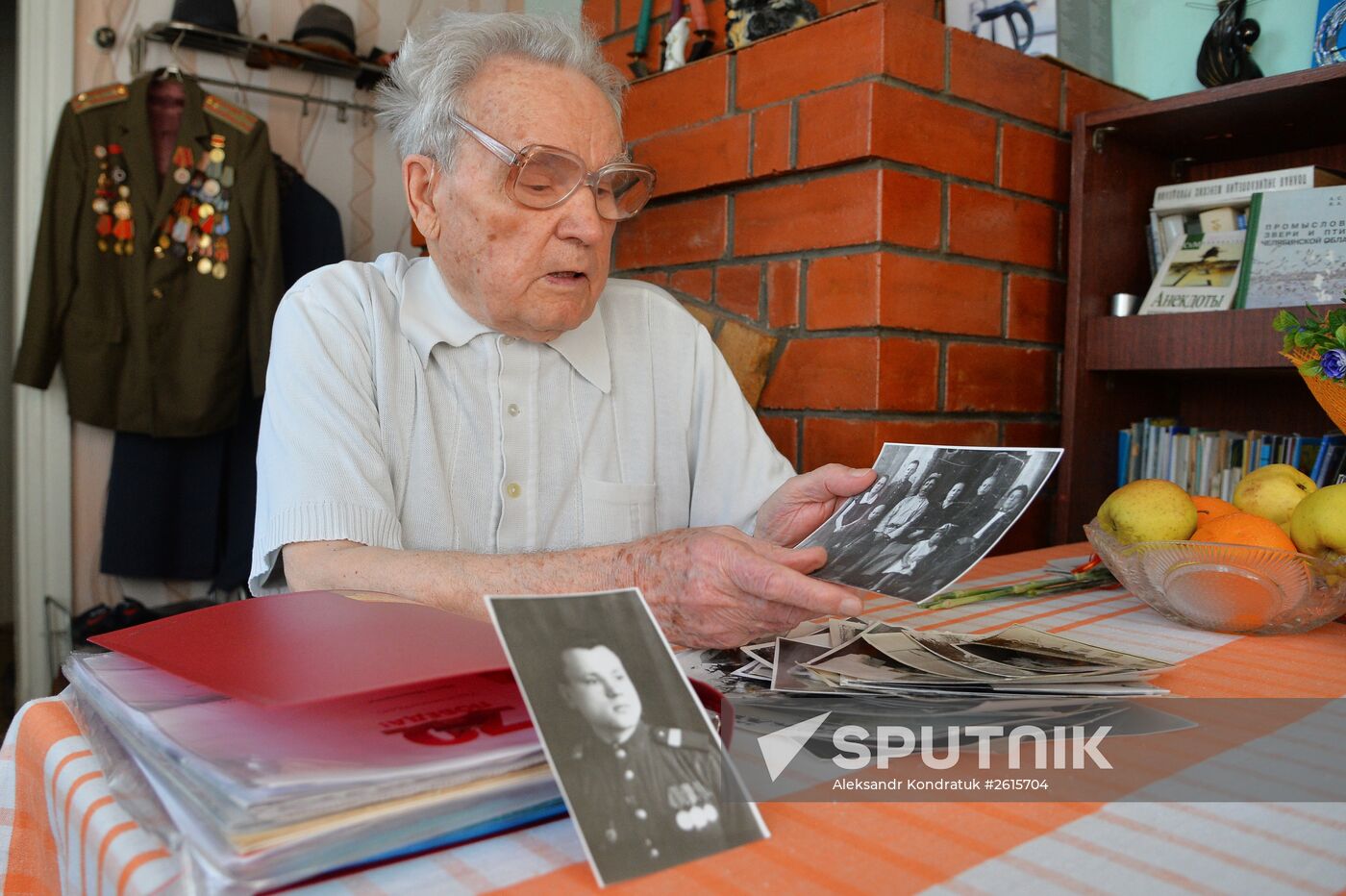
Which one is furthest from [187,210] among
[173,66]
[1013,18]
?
[1013,18]

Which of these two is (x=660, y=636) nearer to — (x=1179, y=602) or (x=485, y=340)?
(x=1179, y=602)

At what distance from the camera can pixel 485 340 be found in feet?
4.03

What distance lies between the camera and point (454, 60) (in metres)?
1.15

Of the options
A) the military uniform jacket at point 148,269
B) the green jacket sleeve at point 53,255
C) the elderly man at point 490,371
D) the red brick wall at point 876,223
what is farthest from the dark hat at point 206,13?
the elderly man at point 490,371

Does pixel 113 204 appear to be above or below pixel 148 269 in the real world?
above

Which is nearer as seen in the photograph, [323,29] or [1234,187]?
[1234,187]

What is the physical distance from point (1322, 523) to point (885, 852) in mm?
701

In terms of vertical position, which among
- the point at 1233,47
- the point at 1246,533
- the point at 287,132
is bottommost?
the point at 1246,533

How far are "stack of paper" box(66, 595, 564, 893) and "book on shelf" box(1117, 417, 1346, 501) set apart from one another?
4.47 feet

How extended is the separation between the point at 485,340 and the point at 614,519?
0.28 meters

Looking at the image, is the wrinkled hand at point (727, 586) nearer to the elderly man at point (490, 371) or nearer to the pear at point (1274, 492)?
the elderly man at point (490, 371)

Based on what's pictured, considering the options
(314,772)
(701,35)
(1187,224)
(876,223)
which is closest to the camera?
(314,772)

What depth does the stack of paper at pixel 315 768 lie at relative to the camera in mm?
395

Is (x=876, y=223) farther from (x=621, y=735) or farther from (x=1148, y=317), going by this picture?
(x=621, y=735)
